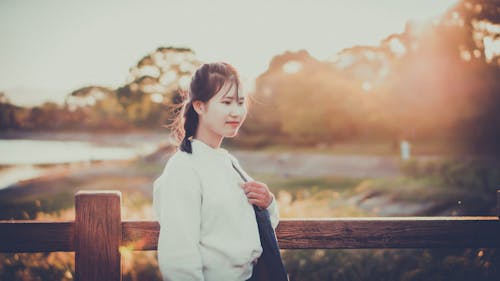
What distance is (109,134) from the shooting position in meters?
48.8

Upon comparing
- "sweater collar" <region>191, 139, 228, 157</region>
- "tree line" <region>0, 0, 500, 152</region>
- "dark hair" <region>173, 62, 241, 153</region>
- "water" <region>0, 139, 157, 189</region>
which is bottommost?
"water" <region>0, 139, 157, 189</region>

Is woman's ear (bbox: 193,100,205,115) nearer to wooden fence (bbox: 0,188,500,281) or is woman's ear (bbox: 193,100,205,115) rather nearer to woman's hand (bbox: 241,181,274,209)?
woman's hand (bbox: 241,181,274,209)

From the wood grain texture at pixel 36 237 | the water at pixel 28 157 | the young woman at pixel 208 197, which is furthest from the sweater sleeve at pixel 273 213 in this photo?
the water at pixel 28 157

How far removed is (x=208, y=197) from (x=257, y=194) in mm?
246

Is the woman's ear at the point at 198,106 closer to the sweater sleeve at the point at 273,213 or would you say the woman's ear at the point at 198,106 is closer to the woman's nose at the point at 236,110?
the woman's nose at the point at 236,110

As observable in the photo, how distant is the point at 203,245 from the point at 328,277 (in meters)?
2.37

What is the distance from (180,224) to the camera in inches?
61.7

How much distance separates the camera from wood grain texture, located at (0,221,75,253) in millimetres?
2049

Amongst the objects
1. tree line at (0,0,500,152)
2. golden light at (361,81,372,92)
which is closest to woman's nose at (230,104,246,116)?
tree line at (0,0,500,152)

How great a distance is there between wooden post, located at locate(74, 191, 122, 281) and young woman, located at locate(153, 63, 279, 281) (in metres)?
0.33

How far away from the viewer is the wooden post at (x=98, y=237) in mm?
1975

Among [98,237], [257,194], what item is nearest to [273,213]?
[257,194]

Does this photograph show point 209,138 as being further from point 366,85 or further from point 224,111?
point 366,85

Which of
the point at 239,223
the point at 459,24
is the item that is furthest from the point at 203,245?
the point at 459,24
